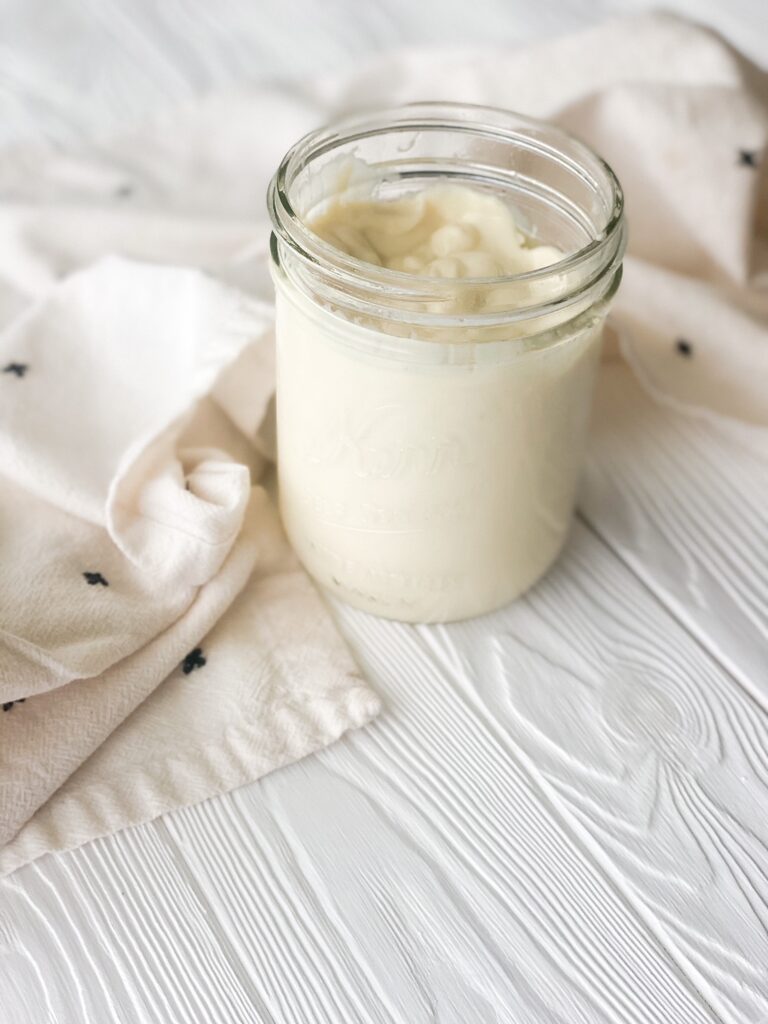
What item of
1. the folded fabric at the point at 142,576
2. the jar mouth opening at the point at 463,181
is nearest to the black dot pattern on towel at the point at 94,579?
the folded fabric at the point at 142,576

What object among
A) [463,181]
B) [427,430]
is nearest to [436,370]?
[427,430]

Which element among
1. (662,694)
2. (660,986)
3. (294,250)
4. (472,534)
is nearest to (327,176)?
(294,250)

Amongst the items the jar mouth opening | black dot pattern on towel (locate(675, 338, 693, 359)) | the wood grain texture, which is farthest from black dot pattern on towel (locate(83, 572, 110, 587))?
black dot pattern on towel (locate(675, 338, 693, 359))

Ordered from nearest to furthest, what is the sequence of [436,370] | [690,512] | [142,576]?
1. [436,370]
2. [142,576]
3. [690,512]

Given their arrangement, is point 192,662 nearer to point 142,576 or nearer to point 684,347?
point 142,576

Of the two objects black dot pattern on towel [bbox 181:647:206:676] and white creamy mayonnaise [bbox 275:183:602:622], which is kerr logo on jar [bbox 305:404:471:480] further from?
black dot pattern on towel [bbox 181:647:206:676]
